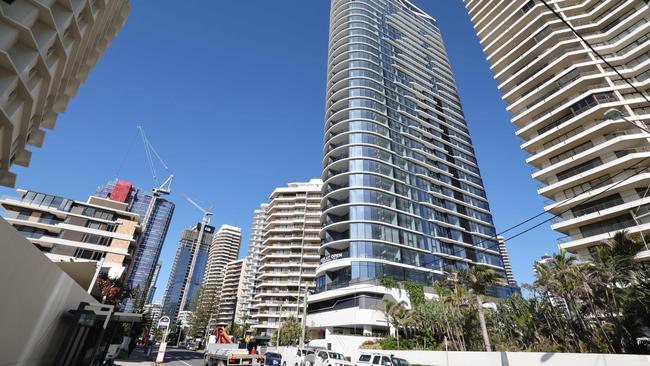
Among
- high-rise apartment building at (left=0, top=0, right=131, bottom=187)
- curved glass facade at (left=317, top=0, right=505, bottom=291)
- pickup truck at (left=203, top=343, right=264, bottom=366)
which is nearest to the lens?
high-rise apartment building at (left=0, top=0, right=131, bottom=187)

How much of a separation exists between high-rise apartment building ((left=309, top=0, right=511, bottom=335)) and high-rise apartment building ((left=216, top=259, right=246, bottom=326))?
8590 cm

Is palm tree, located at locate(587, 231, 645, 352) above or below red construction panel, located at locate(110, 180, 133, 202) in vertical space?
below

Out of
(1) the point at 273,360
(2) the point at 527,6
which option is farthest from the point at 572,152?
(1) the point at 273,360

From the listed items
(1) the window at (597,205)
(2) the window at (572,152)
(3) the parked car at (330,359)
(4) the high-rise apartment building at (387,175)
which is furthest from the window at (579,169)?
(3) the parked car at (330,359)

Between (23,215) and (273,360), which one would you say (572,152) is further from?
(23,215)

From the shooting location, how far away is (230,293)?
428 ft

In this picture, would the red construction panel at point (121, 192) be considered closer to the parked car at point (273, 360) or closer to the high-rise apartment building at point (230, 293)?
the parked car at point (273, 360)

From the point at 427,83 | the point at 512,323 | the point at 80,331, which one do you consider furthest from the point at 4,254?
the point at 427,83

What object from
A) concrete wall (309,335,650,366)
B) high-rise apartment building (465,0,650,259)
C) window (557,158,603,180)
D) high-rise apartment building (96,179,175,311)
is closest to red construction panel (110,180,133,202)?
concrete wall (309,335,650,366)

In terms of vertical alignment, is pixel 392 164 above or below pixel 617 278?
above

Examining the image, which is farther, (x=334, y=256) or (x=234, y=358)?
(x=334, y=256)

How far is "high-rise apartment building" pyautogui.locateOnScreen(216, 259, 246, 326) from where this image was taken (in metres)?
124

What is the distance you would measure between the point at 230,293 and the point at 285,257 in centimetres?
6421

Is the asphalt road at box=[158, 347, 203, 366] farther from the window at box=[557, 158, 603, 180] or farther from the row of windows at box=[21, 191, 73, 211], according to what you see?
the window at box=[557, 158, 603, 180]
